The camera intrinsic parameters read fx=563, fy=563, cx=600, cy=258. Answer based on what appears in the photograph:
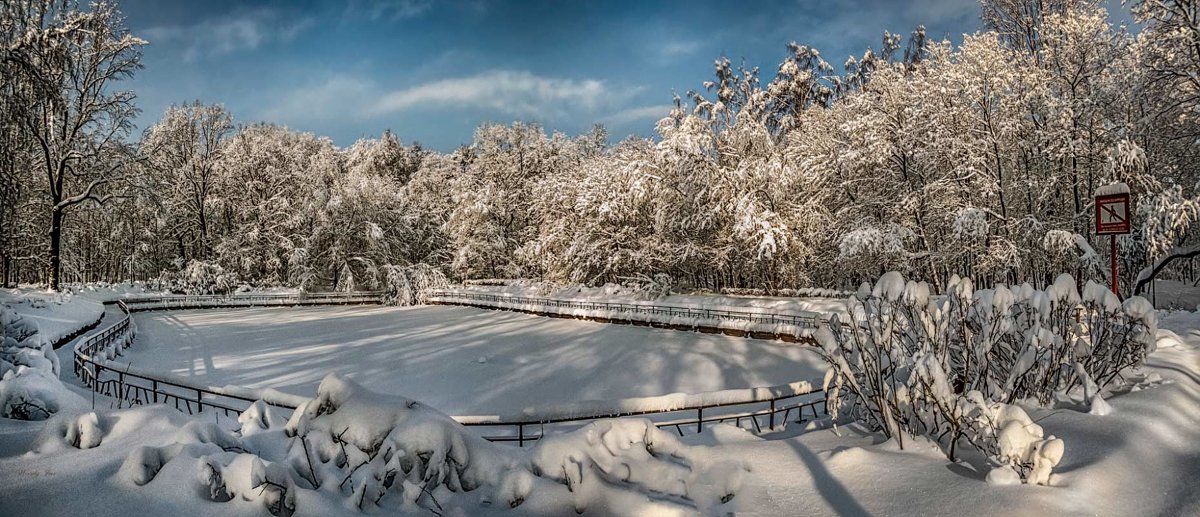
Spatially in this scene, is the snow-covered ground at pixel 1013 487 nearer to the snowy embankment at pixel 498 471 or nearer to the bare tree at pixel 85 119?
the snowy embankment at pixel 498 471

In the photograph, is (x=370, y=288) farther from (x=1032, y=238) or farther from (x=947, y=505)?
(x=947, y=505)

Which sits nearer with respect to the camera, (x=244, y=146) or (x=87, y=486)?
(x=87, y=486)

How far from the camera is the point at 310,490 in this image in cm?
375

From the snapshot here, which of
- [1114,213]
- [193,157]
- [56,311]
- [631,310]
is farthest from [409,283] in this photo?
[1114,213]

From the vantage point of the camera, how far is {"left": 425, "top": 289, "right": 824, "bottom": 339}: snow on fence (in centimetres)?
1952

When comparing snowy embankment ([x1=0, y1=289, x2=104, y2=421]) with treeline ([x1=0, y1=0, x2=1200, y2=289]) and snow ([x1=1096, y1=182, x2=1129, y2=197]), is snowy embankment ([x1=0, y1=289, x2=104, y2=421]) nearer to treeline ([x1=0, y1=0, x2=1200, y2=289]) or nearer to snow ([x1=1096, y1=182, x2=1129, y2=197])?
treeline ([x1=0, y1=0, x2=1200, y2=289])

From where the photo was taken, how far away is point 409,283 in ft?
134

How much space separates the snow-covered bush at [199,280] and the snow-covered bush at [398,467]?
1599 inches

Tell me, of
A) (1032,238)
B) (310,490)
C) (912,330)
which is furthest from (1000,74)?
(310,490)

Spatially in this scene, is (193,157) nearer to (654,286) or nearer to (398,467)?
(654,286)

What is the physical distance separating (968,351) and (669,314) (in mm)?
18454

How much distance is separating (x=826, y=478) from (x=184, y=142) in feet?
171

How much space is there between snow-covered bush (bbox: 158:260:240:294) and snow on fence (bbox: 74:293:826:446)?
18644mm

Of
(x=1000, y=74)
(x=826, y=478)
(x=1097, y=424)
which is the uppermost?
(x=1000, y=74)
